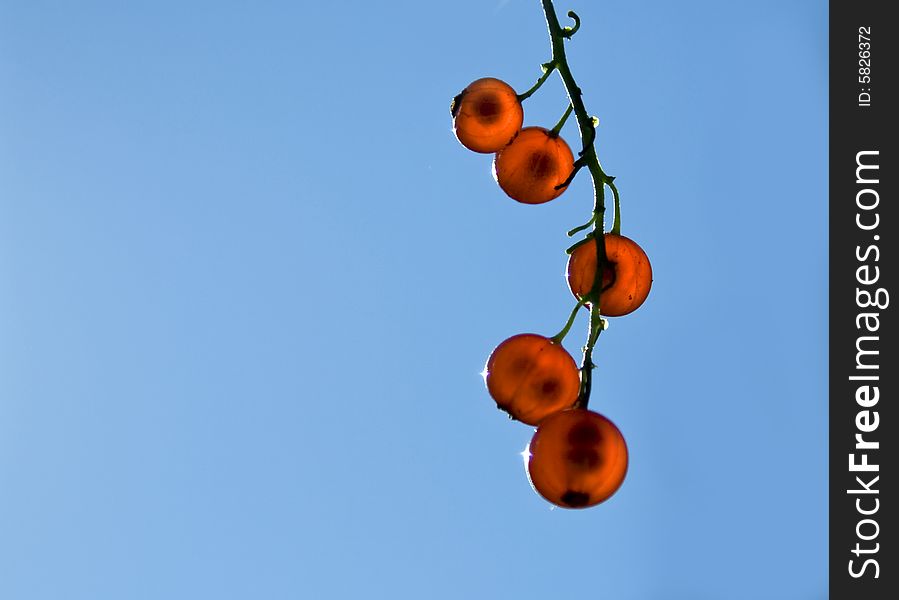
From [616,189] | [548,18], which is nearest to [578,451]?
[616,189]

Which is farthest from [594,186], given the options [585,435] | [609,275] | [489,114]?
[585,435]

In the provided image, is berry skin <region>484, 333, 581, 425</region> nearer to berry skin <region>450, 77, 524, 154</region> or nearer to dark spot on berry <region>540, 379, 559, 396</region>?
dark spot on berry <region>540, 379, 559, 396</region>

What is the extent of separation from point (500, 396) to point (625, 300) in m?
0.41

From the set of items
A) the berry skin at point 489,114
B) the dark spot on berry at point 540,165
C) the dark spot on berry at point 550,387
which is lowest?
the dark spot on berry at point 550,387

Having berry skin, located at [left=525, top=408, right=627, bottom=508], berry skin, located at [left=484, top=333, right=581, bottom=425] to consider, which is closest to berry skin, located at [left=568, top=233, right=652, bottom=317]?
berry skin, located at [left=484, top=333, right=581, bottom=425]

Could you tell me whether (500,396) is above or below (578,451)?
above

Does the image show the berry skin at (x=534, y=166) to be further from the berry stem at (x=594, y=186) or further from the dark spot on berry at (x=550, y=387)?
the dark spot on berry at (x=550, y=387)

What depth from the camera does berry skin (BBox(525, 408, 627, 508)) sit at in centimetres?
184

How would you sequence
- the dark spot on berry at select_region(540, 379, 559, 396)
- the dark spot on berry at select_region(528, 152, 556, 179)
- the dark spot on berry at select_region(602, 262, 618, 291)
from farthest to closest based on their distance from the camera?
the dark spot on berry at select_region(528, 152, 556, 179), the dark spot on berry at select_region(602, 262, 618, 291), the dark spot on berry at select_region(540, 379, 559, 396)

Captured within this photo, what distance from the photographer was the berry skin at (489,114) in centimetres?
230

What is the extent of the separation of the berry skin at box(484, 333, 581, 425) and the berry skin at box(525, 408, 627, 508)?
0.06 meters

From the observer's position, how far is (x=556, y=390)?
1.95m

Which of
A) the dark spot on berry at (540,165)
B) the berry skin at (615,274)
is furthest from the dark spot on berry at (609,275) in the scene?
the dark spot on berry at (540,165)
